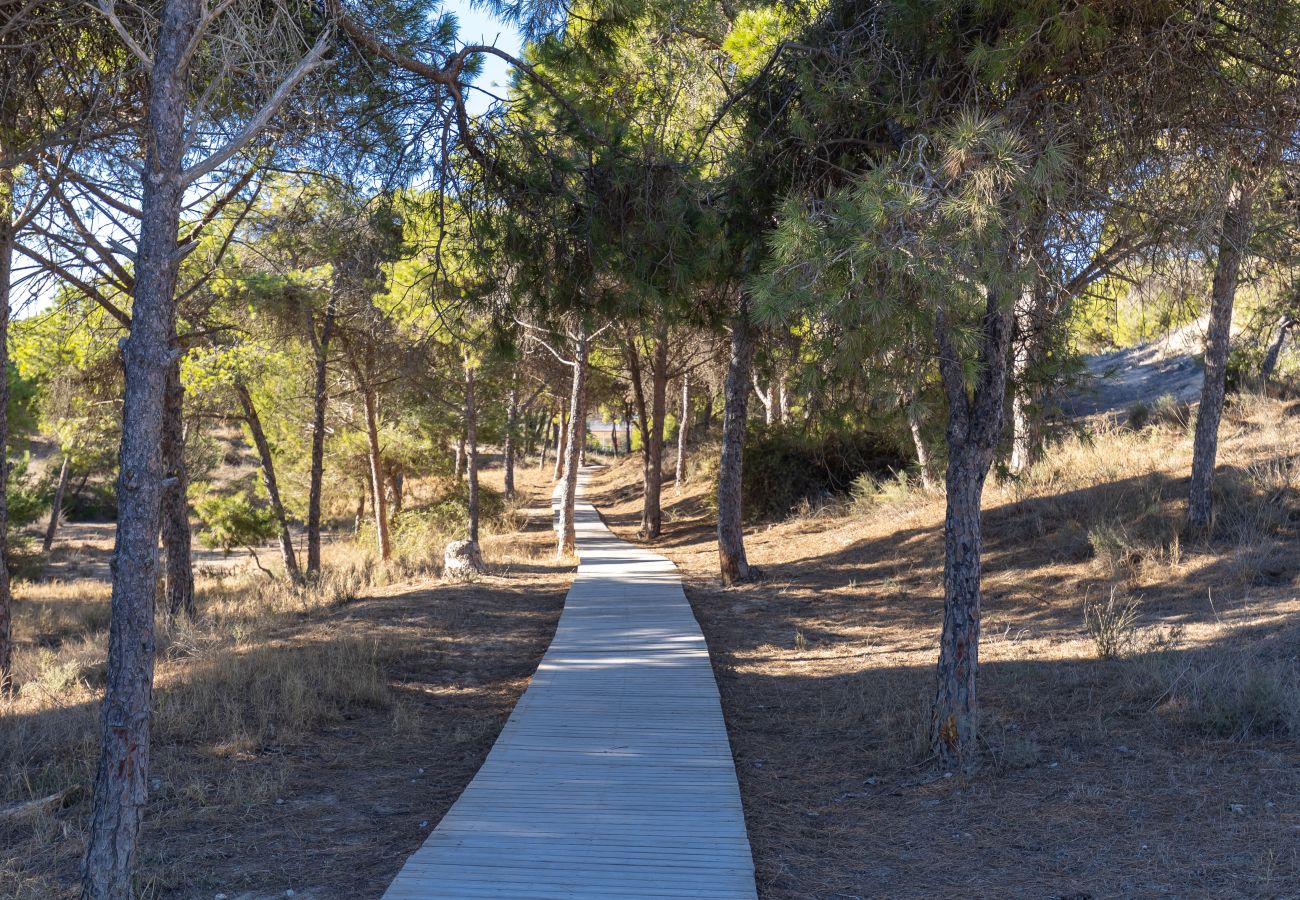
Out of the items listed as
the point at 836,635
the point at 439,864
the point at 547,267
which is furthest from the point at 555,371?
the point at 439,864

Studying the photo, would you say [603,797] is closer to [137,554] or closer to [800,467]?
[137,554]

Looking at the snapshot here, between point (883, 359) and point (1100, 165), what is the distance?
2185mm

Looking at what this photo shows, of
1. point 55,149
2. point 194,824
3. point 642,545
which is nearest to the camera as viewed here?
Result: point 194,824

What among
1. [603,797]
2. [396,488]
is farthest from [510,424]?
[603,797]

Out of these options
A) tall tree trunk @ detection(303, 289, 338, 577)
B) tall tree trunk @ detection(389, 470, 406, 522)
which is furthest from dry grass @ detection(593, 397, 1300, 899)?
tall tree trunk @ detection(389, 470, 406, 522)

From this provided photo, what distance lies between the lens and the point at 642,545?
2244 cm

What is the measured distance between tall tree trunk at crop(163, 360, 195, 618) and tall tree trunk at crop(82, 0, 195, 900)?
29.1 ft

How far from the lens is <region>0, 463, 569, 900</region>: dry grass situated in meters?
5.29

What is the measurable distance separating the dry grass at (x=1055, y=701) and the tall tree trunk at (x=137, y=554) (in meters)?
3.22

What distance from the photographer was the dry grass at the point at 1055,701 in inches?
198

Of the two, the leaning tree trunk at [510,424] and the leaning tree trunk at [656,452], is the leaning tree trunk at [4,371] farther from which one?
the leaning tree trunk at [656,452]

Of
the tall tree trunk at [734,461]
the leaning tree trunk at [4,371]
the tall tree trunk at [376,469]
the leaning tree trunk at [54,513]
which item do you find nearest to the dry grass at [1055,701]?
the tall tree trunk at [734,461]

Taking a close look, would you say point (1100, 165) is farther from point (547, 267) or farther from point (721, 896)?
point (721, 896)

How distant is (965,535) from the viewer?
21.4 feet
